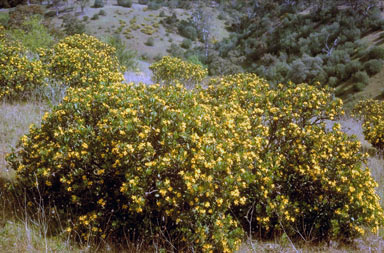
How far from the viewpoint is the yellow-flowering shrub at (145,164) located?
8.91 ft

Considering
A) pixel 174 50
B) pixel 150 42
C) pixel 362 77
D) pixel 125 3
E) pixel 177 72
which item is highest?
pixel 177 72

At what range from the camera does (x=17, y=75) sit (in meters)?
6.33

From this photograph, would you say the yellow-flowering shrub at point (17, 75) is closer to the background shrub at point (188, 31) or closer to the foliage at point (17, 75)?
the foliage at point (17, 75)

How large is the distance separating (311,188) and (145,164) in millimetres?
2227

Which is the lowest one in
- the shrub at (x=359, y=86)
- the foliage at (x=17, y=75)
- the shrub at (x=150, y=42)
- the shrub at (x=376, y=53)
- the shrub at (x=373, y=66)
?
the shrub at (x=150, y=42)

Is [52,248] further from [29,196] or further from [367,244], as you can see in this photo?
[367,244]

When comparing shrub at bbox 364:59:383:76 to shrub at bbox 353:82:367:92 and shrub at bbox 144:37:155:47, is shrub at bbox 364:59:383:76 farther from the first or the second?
shrub at bbox 144:37:155:47

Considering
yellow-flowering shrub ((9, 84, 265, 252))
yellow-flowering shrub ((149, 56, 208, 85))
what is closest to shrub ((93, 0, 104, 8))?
yellow-flowering shrub ((149, 56, 208, 85))

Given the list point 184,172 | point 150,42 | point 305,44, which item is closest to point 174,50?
point 150,42

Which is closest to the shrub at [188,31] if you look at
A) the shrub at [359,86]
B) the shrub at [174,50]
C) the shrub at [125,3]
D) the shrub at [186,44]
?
the shrub at [186,44]

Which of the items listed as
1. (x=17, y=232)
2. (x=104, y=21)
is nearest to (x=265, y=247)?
(x=17, y=232)

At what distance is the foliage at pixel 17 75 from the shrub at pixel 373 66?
3328cm

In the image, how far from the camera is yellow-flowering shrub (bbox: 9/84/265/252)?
8.91 ft

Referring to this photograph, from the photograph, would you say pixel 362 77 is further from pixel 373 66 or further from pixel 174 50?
pixel 174 50
